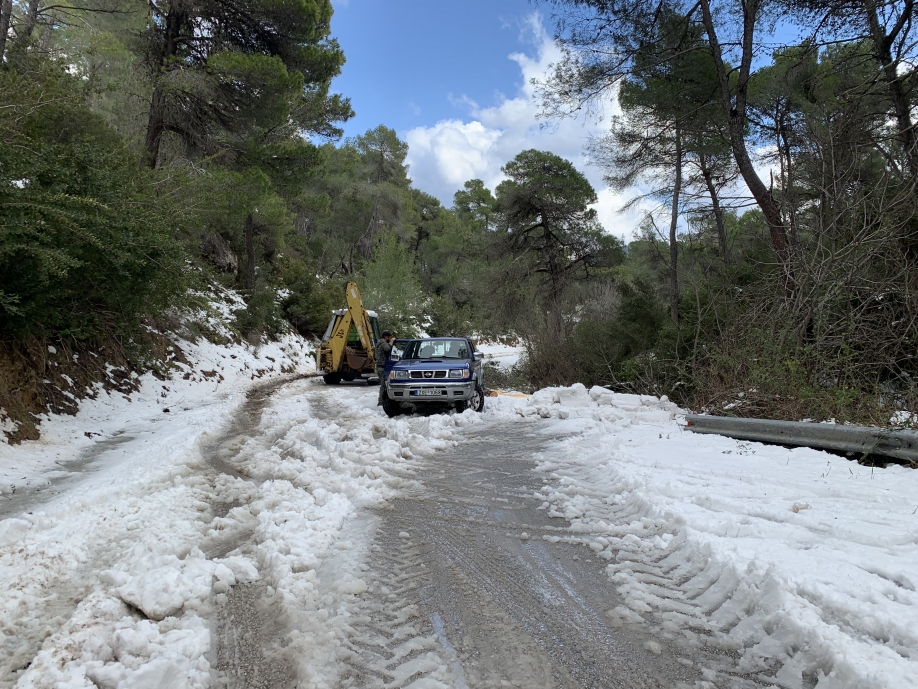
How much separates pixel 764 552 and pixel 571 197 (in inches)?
857

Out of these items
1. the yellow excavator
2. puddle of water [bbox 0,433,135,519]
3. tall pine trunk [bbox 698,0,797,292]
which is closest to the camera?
puddle of water [bbox 0,433,135,519]

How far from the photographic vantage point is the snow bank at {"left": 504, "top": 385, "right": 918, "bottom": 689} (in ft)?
7.44

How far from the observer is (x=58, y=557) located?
332 cm

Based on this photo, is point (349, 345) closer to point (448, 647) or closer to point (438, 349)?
point (438, 349)

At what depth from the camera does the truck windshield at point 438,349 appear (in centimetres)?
1170

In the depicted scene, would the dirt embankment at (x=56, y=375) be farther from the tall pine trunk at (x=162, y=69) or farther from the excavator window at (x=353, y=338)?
the excavator window at (x=353, y=338)

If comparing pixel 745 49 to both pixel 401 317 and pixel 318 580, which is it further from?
pixel 401 317

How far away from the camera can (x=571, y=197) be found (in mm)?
23188

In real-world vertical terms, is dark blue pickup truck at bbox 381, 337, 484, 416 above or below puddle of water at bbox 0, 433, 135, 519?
above

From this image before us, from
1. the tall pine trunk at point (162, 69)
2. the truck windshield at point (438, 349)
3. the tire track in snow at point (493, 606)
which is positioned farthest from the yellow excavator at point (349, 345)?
the tire track in snow at point (493, 606)

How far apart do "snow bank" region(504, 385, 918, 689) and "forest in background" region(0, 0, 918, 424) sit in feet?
8.24

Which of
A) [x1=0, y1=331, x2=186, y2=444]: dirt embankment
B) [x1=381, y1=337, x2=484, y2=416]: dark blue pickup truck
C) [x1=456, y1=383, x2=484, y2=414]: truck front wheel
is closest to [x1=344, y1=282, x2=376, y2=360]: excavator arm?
[x1=0, y1=331, x2=186, y2=444]: dirt embankment

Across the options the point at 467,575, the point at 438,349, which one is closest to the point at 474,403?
the point at 438,349

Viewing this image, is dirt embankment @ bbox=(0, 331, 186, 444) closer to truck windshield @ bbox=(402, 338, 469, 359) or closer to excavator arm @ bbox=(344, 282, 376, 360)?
truck windshield @ bbox=(402, 338, 469, 359)
